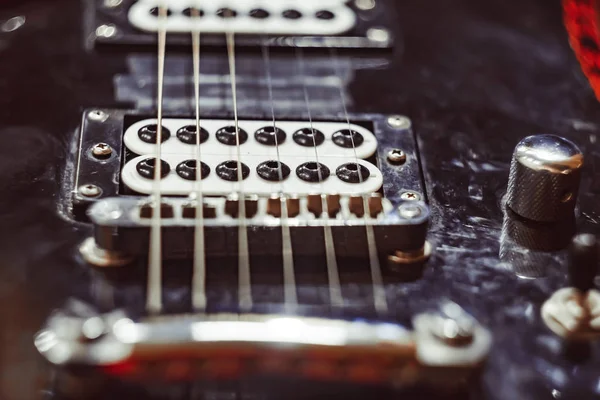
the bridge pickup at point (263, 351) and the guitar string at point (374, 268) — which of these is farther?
the guitar string at point (374, 268)

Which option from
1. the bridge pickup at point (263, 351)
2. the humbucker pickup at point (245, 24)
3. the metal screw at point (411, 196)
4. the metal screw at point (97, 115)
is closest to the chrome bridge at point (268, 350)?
the bridge pickup at point (263, 351)

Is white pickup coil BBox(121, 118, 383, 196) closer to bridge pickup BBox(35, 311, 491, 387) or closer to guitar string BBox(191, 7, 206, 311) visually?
guitar string BBox(191, 7, 206, 311)

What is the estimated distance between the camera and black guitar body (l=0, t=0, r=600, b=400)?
2.29 feet

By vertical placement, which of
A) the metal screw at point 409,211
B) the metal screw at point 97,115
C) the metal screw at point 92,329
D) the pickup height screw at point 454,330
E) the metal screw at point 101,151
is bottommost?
the metal screw at point 97,115

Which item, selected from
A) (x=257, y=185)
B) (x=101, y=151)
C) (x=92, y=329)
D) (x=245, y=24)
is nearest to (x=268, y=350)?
(x=92, y=329)

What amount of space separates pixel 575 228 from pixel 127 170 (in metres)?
0.47

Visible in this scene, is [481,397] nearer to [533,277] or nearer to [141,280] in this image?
[533,277]

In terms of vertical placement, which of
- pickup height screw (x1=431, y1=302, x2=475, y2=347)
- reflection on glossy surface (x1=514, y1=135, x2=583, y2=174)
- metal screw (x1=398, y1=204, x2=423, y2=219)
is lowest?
metal screw (x1=398, y1=204, x2=423, y2=219)

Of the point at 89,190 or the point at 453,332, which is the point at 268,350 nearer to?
the point at 453,332

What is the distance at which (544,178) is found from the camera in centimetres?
83

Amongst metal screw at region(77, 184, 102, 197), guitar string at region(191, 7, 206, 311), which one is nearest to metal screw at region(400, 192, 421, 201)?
guitar string at region(191, 7, 206, 311)

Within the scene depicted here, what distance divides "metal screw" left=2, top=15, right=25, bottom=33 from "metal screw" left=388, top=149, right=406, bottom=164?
0.56m

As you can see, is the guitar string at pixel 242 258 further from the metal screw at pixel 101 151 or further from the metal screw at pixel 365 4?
the metal screw at pixel 365 4

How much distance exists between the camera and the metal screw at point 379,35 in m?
1.17
